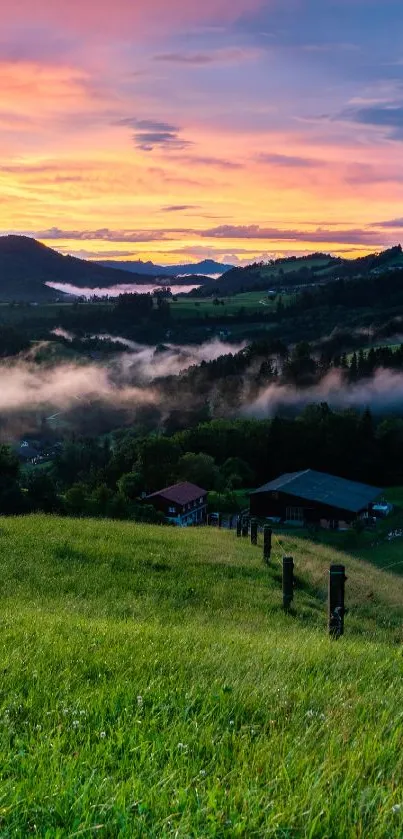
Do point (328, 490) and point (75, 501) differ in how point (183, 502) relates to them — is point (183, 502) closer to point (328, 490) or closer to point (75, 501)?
point (328, 490)

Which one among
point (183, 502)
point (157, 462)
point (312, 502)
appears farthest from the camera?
point (157, 462)

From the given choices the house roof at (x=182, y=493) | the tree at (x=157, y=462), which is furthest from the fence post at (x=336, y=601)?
the tree at (x=157, y=462)

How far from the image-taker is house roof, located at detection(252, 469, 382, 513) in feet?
260

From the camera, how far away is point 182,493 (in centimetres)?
7962

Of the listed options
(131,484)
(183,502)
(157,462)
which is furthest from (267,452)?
(183,502)

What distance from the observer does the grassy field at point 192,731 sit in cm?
404

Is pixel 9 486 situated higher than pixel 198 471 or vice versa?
pixel 9 486

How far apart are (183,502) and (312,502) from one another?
605 inches

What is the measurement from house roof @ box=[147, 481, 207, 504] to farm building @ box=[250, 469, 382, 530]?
23.4 feet

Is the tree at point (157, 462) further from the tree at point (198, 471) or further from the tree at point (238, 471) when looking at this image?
the tree at point (238, 471)

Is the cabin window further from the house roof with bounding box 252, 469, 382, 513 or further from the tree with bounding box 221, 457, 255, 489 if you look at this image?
the tree with bounding box 221, 457, 255, 489

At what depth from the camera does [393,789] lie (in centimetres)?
452

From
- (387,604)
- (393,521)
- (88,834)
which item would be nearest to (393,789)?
(88,834)

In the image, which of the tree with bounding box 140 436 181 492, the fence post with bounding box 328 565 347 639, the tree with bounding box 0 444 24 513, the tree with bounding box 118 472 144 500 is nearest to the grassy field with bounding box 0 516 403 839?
the fence post with bounding box 328 565 347 639
